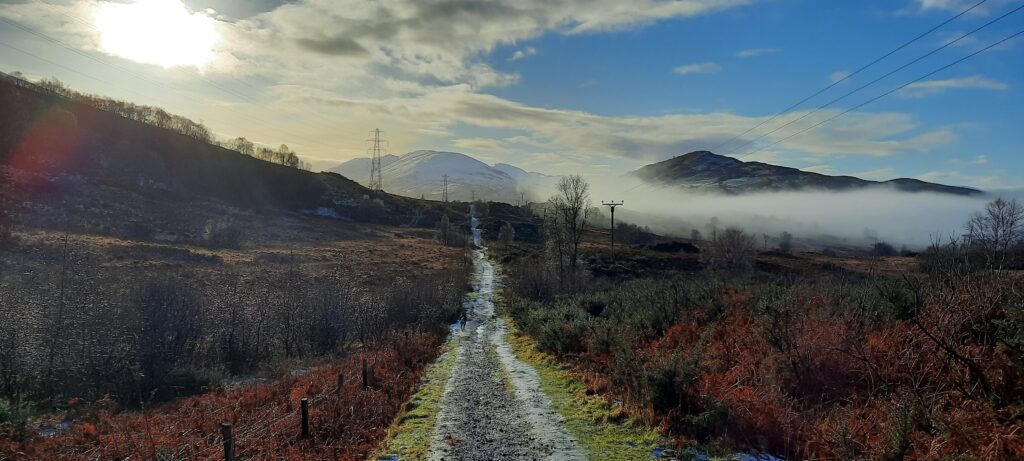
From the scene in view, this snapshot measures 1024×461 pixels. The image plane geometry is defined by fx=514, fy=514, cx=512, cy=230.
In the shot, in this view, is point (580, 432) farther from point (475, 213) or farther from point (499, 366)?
point (475, 213)

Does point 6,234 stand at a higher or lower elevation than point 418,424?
higher

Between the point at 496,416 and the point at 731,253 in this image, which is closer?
the point at 496,416

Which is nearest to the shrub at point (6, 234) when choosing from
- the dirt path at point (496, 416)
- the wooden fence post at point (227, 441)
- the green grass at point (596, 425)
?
the dirt path at point (496, 416)

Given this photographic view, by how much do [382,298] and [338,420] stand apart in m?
21.6

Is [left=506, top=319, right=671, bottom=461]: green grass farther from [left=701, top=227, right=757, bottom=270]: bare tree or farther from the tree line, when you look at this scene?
the tree line

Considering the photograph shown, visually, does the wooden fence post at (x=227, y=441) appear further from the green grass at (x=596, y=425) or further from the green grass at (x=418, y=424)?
the green grass at (x=596, y=425)

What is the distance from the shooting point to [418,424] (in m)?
13.0

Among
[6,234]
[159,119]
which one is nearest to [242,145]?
[159,119]

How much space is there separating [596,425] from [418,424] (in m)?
4.47

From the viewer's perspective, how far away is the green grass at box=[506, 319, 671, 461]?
10250 mm

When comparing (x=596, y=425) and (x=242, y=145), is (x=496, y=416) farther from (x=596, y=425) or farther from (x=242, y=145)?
(x=242, y=145)

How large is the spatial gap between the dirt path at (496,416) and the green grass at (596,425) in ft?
0.99

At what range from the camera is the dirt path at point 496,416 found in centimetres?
1070

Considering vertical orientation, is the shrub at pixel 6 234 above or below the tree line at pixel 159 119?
below
